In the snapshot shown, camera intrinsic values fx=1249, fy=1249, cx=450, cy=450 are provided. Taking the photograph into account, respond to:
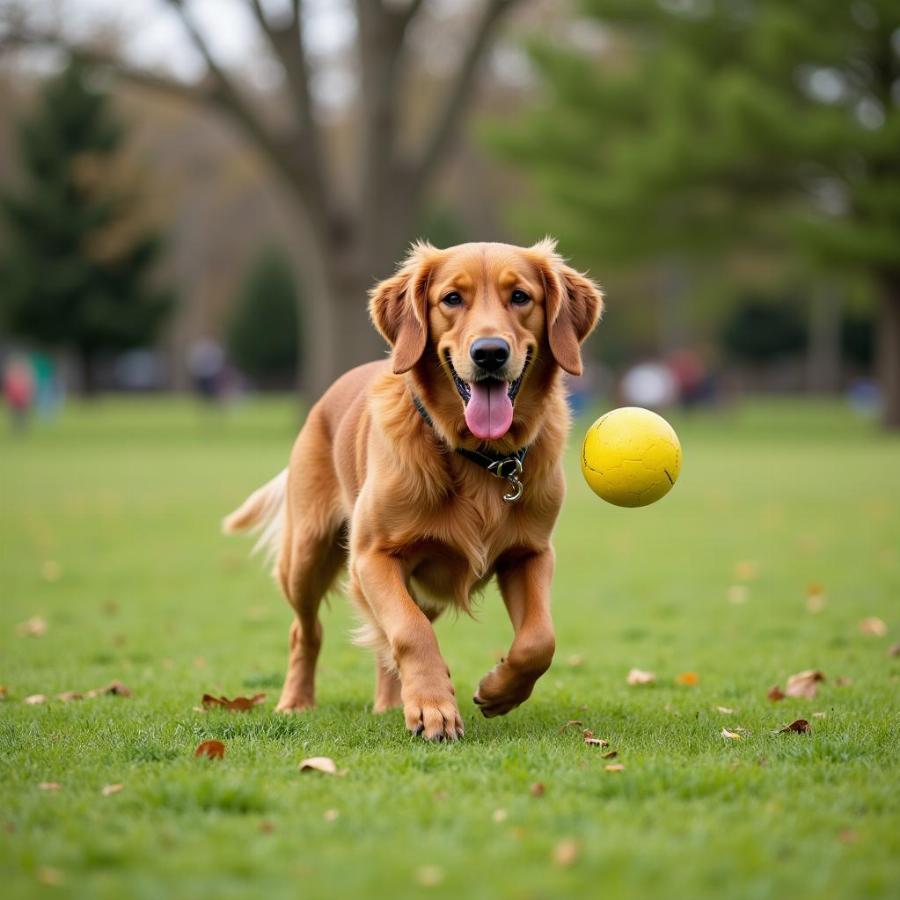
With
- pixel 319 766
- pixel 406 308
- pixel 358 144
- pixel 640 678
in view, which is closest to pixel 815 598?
pixel 640 678

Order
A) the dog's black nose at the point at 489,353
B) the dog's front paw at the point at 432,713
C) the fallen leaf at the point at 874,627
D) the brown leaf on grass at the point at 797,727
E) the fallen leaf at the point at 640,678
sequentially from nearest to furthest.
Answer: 1. the dog's front paw at the point at 432,713
2. the brown leaf on grass at the point at 797,727
3. the dog's black nose at the point at 489,353
4. the fallen leaf at the point at 640,678
5. the fallen leaf at the point at 874,627

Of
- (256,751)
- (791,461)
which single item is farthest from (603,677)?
(791,461)

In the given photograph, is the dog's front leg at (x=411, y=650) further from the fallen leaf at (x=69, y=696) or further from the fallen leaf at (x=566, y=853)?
the fallen leaf at (x=69, y=696)

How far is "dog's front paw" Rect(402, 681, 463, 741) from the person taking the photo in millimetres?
4465

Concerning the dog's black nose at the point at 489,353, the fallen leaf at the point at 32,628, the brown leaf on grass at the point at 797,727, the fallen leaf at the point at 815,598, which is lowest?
the fallen leaf at the point at 32,628

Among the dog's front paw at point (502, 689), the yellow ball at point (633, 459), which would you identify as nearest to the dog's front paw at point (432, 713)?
the dog's front paw at point (502, 689)

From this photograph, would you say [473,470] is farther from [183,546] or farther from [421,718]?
[183,546]

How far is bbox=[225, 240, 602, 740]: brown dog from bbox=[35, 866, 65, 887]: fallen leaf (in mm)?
1726

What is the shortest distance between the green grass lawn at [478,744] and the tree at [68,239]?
36.8 meters

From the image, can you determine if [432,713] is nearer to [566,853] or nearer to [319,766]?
[319,766]

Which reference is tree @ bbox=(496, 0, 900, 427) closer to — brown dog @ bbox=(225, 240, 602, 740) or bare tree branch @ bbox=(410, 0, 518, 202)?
bare tree branch @ bbox=(410, 0, 518, 202)

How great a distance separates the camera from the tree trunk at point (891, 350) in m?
32.3

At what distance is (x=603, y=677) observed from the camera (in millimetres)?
6270

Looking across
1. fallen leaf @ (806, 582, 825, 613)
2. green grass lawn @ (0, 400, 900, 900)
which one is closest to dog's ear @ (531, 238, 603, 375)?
green grass lawn @ (0, 400, 900, 900)
